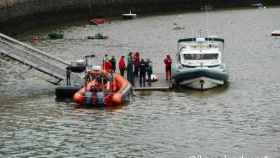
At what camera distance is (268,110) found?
41.9 m

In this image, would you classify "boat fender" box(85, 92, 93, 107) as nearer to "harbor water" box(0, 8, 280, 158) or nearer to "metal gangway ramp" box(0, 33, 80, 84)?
"harbor water" box(0, 8, 280, 158)

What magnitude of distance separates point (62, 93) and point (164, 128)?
330 inches

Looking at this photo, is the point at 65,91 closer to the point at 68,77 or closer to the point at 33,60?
the point at 68,77

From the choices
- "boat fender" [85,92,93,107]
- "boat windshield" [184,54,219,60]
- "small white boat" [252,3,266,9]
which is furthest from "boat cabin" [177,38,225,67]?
"small white boat" [252,3,266,9]

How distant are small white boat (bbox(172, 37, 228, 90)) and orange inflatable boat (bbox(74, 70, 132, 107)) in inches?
164

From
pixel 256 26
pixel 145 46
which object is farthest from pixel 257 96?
pixel 256 26

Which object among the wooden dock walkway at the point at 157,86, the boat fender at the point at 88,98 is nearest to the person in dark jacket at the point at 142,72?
the wooden dock walkway at the point at 157,86

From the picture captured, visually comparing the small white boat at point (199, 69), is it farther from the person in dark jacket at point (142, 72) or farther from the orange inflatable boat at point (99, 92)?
the orange inflatable boat at point (99, 92)

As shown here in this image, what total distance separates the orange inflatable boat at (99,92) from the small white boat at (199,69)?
4162mm

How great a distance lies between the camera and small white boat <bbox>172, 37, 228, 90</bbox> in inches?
1836

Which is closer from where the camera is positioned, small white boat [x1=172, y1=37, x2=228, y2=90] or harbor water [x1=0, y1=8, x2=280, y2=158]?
harbor water [x1=0, y1=8, x2=280, y2=158]

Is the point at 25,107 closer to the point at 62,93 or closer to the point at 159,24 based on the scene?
the point at 62,93

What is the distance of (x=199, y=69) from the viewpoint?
46562 millimetres

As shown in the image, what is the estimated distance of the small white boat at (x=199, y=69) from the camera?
46625mm
